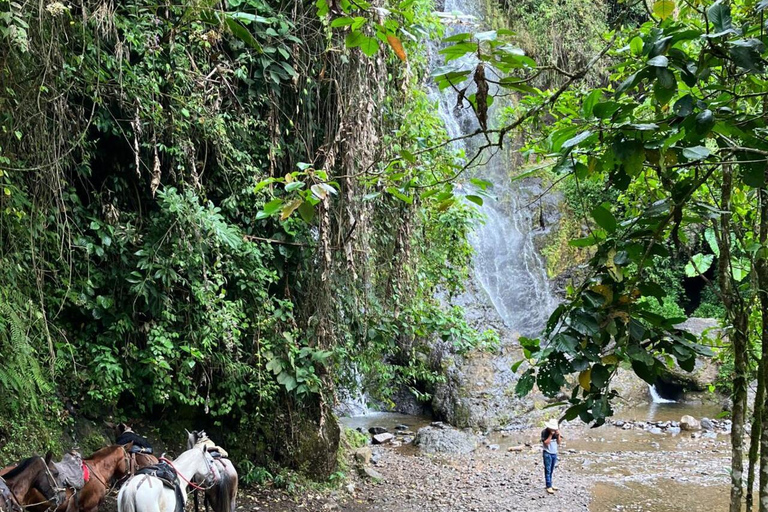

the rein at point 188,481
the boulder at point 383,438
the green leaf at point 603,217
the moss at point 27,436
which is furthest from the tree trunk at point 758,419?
the boulder at point 383,438

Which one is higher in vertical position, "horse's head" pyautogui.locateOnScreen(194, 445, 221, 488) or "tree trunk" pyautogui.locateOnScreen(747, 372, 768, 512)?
"tree trunk" pyautogui.locateOnScreen(747, 372, 768, 512)

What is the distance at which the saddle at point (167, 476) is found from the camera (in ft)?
13.8

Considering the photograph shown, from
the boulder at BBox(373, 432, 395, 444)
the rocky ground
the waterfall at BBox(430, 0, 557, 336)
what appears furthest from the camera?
the waterfall at BBox(430, 0, 557, 336)

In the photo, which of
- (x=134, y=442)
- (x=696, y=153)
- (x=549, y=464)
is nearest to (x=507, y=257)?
A: (x=549, y=464)

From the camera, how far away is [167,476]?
4.29 meters

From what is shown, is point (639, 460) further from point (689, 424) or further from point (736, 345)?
point (736, 345)

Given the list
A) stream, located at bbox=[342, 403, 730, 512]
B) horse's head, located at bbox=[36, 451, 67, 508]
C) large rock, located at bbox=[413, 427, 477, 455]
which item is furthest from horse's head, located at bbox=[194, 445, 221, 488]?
large rock, located at bbox=[413, 427, 477, 455]

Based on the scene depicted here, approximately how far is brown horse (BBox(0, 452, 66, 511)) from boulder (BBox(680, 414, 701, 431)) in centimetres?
1148

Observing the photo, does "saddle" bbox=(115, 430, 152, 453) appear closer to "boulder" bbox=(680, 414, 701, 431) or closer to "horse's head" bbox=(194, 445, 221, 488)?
"horse's head" bbox=(194, 445, 221, 488)

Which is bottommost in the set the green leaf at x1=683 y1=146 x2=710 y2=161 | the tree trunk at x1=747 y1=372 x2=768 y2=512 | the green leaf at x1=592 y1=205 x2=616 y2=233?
the tree trunk at x1=747 y1=372 x2=768 y2=512

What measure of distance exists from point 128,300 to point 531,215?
12734mm

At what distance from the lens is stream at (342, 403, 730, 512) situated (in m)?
7.55

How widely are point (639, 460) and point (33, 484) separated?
897cm

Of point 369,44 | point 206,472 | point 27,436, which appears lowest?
point 206,472
